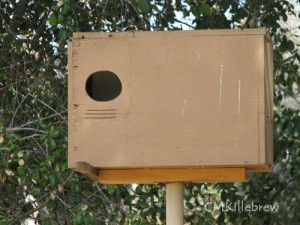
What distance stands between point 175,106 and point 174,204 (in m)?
0.36

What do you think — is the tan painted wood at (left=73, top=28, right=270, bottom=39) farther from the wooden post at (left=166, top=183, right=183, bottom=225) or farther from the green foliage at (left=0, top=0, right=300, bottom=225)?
the green foliage at (left=0, top=0, right=300, bottom=225)

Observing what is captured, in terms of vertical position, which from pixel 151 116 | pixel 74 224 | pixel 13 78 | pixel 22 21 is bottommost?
pixel 74 224

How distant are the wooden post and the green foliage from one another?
65 cm

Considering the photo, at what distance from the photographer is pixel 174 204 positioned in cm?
334

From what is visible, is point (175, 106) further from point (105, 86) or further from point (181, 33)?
point (105, 86)

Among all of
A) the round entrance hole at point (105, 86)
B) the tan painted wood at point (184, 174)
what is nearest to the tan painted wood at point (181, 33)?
the round entrance hole at point (105, 86)

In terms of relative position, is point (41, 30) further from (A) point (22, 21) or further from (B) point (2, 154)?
(B) point (2, 154)

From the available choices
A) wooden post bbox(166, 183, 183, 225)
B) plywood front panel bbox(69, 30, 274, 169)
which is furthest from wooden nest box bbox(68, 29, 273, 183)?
wooden post bbox(166, 183, 183, 225)

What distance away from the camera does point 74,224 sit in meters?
3.95

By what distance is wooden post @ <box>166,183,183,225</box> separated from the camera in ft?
10.9

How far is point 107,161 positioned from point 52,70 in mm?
1617

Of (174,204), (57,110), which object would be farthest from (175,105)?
(57,110)

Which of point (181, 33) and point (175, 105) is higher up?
point (181, 33)

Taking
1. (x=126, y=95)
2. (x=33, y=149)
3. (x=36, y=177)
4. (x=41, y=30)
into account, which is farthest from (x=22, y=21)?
(x=126, y=95)
